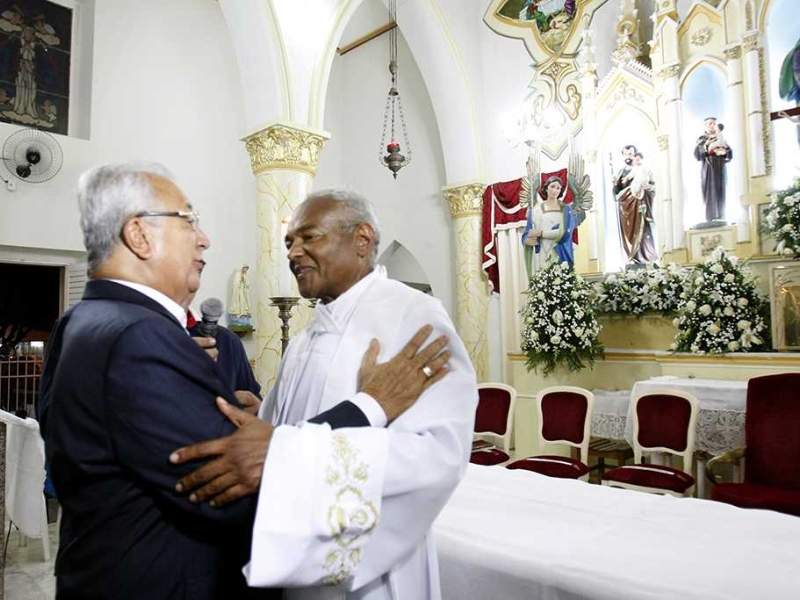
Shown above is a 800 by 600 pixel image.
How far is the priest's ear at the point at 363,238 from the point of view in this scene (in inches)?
71.3

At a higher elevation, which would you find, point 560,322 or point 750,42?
point 750,42

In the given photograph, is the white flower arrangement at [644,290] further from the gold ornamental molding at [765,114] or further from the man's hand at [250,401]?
the man's hand at [250,401]

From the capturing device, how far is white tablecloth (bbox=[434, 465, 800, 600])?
160 cm

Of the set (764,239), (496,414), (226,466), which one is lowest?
(496,414)

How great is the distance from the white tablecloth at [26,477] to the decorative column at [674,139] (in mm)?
6808

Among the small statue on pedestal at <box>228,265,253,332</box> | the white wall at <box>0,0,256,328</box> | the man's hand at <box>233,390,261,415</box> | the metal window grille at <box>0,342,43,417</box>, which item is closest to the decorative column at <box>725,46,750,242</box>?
the man's hand at <box>233,390,261,415</box>

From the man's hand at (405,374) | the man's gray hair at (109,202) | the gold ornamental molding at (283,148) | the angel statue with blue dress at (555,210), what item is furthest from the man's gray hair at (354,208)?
the angel statue with blue dress at (555,210)

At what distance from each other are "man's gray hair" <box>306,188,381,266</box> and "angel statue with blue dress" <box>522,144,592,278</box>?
639cm

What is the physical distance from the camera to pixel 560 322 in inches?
263

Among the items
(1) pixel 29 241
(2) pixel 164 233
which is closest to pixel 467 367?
(2) pixel 164 233

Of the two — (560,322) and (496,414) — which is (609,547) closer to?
(496,414)

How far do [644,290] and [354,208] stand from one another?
574 cm

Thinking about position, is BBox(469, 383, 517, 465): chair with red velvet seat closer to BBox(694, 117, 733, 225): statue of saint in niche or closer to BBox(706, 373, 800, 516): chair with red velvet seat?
BBox(706, 373, 800, 516): chair with red velvet seat

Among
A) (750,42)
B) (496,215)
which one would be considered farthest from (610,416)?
(750,42)
